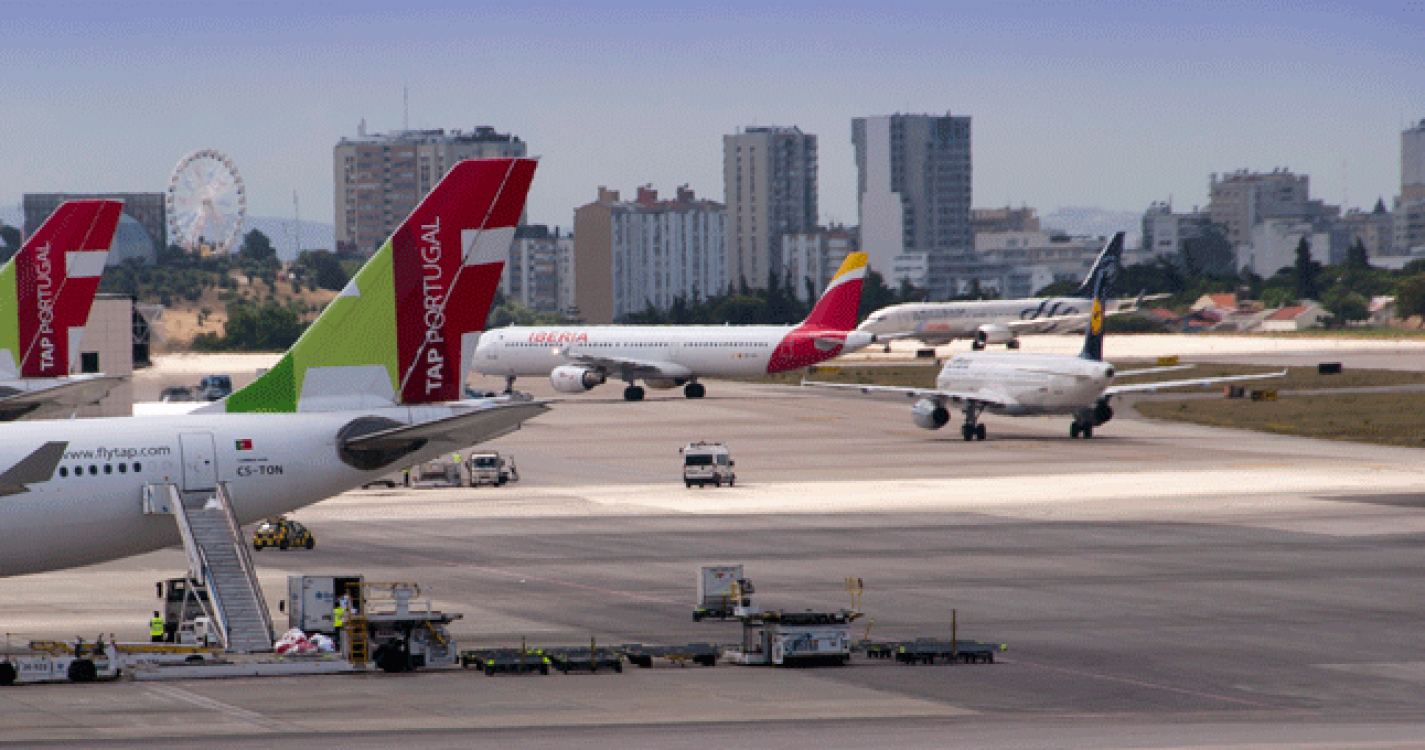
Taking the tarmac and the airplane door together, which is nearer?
the tarmac

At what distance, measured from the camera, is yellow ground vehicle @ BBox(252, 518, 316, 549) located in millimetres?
55000

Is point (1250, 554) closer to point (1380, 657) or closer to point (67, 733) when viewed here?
point (1380, 657)

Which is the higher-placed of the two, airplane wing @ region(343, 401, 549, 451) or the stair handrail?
airplane wing @ region(343, 401, 549, 451)

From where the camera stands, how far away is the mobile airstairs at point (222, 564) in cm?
3418

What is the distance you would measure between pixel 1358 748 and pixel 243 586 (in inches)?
789

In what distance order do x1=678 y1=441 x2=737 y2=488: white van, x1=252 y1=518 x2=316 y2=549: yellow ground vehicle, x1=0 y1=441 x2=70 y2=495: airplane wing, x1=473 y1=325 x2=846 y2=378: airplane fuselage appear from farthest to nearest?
x1=473 y1=325 x2=846 y2=378: airplane fuselage → x1=678 y1=441 x2=737 y2=488: white van → x1=252 y1=518 x2=316 y2=549: yellow ground vehicle → x1=0 y1=441 x2=70 y2=495: airplane wing

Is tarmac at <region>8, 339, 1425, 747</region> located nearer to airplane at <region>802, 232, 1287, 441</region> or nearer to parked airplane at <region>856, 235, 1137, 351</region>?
airplane at <region>802, 232, 1287, 441</region>

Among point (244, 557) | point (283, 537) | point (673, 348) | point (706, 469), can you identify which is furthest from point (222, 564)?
point (673, 348)

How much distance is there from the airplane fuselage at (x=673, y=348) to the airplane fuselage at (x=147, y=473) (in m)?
83.9

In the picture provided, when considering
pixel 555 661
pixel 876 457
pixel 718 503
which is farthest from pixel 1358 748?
pixel 876 457

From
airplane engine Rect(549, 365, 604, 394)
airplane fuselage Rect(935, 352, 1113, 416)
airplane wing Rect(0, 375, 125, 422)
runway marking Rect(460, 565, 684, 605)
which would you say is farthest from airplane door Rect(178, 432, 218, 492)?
airplane engine Rect(549, 365, 604, 394)

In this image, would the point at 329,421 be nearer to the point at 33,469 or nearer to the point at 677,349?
the point at 33,469

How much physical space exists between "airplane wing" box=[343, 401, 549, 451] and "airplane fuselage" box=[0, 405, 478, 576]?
56 centimetres

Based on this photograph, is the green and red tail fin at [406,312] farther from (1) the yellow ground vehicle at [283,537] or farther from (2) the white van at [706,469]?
(2) the white van at [706,469]
